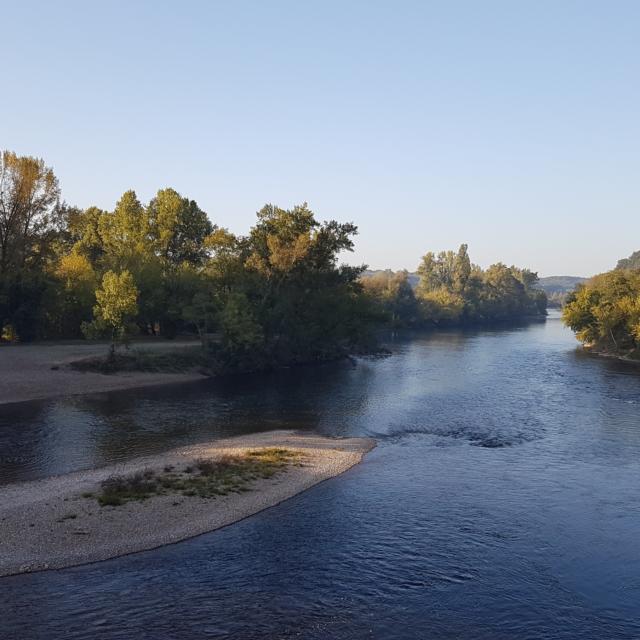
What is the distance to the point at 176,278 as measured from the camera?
9044cm

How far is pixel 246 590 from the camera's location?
21391 millimetres

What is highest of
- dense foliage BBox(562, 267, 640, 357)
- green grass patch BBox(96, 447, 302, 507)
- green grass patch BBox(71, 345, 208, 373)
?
dense foliage BBox(562, 267, 640, 357)

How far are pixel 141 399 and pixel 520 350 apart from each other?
276 ft

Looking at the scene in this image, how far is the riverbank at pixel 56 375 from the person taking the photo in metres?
57.5

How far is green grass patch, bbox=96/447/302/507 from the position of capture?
1160 inches

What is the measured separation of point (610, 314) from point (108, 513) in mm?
103588

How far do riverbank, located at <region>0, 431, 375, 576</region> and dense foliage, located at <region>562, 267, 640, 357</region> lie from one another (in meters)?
85.3

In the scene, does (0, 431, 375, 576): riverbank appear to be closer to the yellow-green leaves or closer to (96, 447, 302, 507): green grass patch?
(96, 447, 302, 507): green grass patch

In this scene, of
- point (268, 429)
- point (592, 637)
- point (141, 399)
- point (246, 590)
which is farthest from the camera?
point (141, 399)

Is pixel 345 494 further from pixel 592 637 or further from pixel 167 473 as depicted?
pixel 592 637

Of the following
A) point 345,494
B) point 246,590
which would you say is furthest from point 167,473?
point 246,590

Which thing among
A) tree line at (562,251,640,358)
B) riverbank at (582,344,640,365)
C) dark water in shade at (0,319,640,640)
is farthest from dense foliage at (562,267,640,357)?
dark water in shade at (0,319,640,640)

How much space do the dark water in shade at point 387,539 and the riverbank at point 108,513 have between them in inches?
37.0

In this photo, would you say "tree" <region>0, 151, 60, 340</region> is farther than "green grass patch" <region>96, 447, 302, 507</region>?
Yes
